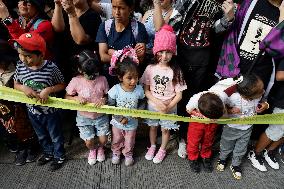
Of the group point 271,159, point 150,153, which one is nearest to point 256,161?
point 271,159

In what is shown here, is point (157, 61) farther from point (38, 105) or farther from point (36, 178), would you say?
point (36, 178)

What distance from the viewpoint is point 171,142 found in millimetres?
4160

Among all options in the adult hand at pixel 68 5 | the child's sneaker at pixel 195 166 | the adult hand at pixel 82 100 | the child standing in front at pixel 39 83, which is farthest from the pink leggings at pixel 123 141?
the adult hand at pixel 68 5

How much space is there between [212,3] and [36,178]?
271 centimetres

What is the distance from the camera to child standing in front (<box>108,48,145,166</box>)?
312 cm

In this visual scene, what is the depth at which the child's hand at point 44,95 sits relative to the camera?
121 inches

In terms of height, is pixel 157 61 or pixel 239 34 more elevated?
pixel 239 34

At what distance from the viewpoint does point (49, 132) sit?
3475 millimetres

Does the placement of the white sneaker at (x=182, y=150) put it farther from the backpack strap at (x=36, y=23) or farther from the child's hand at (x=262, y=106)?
the backpack strap at (x=36, y=23)

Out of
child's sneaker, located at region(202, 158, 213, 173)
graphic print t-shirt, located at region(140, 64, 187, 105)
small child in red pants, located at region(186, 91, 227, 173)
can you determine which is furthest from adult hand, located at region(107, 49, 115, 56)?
child's sneaker, located at region(202, 158, 213, 173)

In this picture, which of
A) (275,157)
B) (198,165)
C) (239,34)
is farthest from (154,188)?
(239,34)

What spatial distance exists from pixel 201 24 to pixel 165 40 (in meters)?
0.47

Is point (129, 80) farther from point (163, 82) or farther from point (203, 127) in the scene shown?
point (203, 127)

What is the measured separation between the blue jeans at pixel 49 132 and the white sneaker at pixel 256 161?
7.52 feet
